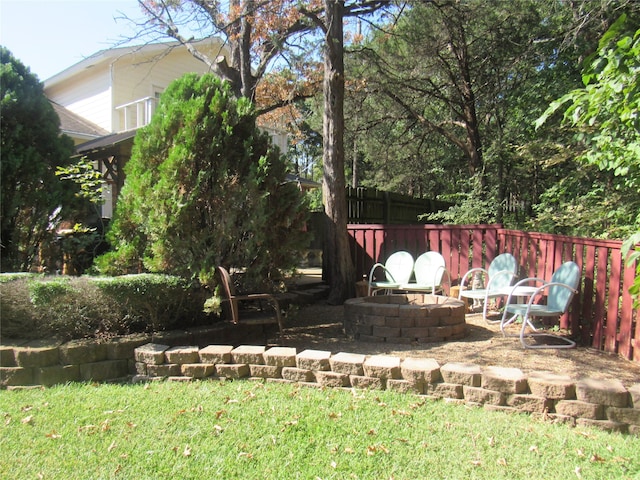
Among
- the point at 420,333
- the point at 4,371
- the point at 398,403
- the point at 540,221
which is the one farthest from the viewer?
the point at 540,221

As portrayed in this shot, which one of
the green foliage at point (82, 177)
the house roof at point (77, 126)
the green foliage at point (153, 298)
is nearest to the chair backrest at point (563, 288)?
the green foliage at point (153, 298)

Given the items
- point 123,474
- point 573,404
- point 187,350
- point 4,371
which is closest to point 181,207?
point 187,350

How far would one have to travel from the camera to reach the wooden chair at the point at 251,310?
471cm

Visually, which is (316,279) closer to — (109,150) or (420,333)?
(420,333)

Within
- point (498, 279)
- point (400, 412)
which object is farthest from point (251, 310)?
point (498, 279)

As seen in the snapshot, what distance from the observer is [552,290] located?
5051mm

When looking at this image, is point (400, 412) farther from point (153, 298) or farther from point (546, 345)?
point (153, 298)

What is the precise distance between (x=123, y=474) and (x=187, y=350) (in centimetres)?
150

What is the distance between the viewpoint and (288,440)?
9.31 feet

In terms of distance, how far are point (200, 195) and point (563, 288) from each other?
3.95m

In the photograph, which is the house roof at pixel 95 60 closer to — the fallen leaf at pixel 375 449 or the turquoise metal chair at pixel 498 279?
the turquoise metal chair at pixel 498 279

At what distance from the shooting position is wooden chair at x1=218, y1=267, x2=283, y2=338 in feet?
15.5

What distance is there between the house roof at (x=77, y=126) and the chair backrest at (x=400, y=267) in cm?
961

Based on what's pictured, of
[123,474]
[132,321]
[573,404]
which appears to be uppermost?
[132,321]
